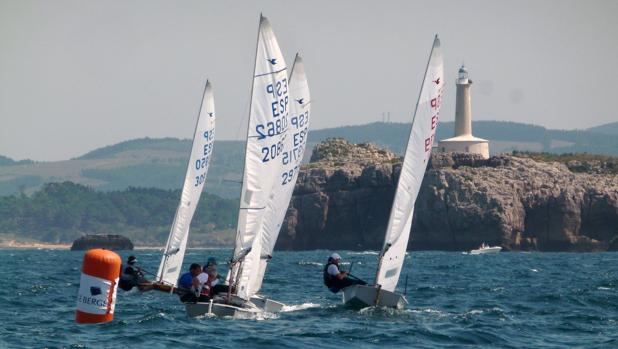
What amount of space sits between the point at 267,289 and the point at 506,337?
18.4m

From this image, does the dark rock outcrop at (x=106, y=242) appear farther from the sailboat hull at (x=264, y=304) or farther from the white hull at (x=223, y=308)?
the white hull at (x=223, y=308)

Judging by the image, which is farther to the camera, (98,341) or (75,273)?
(75,273)

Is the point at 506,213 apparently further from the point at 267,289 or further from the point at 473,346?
the point at 473,346

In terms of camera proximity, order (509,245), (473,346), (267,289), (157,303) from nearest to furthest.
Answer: (473,346)
(157,303)
(267,289)
(509,245)

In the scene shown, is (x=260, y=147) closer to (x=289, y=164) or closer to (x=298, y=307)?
(x=289, y=164)

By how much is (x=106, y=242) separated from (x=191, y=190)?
355ft

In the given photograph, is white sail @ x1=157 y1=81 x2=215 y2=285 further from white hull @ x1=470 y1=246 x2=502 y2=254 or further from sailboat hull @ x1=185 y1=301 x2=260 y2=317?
white hull @ x1=470 y1=246 x2=502 y2=254

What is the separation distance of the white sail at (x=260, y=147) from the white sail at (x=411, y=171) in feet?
11.9

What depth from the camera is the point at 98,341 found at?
28.7m

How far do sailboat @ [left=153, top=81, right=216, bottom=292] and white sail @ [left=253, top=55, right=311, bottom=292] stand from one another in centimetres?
453

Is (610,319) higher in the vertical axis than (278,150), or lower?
lower

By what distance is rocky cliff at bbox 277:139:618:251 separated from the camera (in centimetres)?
12012

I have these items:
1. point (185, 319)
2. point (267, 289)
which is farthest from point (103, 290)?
point (267, 289)

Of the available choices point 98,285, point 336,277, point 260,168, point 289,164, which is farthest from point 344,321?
point 98,285
